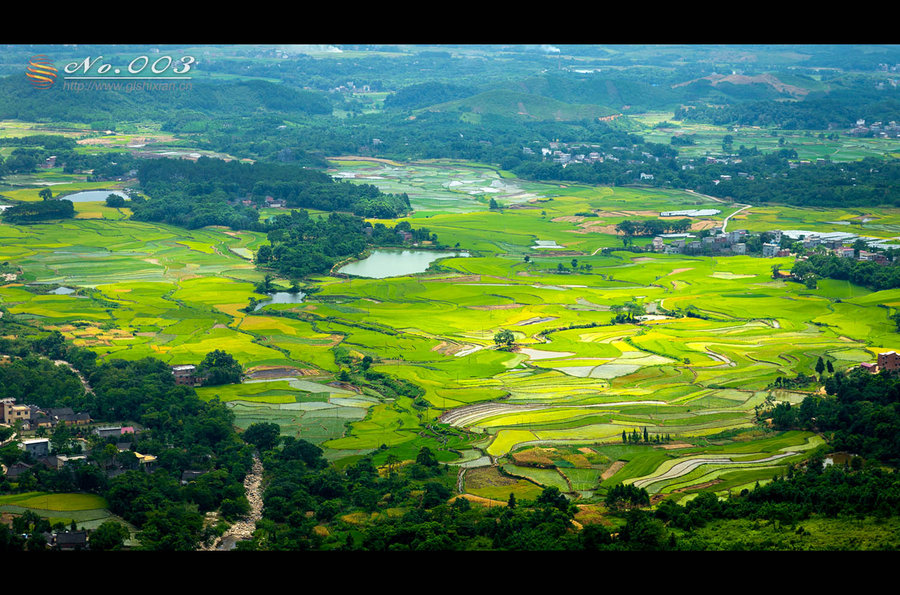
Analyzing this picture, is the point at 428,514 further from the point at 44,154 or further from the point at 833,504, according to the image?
the point at 44,154

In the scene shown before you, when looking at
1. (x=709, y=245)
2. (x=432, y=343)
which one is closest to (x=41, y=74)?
(x=709, y=245)

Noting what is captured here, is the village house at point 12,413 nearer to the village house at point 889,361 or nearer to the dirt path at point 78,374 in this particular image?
the dirt path at point 78,374

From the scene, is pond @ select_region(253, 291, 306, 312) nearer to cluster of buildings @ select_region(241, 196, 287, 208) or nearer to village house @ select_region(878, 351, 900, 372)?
cluster of buildings @ select_region(241, 196, 287, 208)

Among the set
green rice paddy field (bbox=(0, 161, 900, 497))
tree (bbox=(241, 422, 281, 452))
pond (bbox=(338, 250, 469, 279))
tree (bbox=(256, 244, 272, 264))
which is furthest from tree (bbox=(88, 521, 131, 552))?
tree (bbox=(256, 244, 272, 264))

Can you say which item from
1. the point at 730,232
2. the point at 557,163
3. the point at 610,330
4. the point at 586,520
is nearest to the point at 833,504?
the point at 586,520

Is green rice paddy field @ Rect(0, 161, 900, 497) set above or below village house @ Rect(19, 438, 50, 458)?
below

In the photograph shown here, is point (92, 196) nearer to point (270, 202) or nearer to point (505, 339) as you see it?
point (270, 202)
